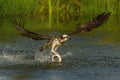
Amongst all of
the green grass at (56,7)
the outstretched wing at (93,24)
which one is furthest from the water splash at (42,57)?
the green grass at (56,7)

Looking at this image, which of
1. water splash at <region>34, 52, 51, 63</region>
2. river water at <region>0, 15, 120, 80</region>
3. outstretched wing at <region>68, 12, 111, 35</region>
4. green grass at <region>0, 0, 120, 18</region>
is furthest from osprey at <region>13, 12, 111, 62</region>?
green grass at <region>0, 0, 120, 18</region>

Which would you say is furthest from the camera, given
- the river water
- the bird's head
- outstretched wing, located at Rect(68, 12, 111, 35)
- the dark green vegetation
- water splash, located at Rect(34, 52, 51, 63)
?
the dark green vegetation

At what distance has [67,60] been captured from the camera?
14.0 meters

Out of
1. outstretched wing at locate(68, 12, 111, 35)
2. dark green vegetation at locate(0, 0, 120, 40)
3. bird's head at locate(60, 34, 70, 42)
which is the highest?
outstretched wing at locate(68, 12, 111, 35)

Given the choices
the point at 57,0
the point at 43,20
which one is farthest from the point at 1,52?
the point at 57,0

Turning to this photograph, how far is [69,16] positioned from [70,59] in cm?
1603

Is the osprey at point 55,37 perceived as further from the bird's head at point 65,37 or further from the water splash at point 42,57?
the water splash at point 42,57

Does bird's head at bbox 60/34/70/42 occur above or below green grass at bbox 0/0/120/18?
above

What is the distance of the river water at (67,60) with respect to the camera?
11.8 m

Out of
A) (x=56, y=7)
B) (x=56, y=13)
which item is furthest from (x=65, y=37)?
(x=56, y=7)

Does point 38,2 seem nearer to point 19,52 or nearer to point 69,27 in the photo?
point 69,27

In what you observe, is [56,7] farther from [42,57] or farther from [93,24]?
[93,24]

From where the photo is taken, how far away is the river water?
1184cm

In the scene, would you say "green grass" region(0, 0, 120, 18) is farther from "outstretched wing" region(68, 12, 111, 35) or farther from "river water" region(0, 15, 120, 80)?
"outstretched wing" region(68, 12, 111, 35)
